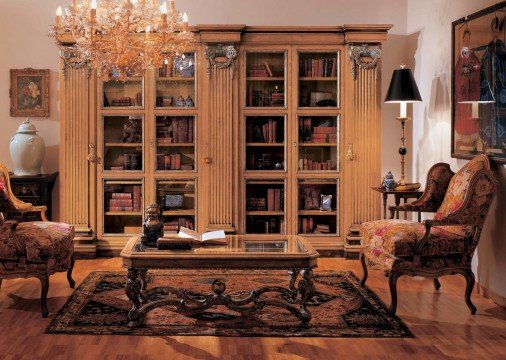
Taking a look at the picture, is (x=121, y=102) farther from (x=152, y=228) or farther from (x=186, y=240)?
(x=186, y=240)

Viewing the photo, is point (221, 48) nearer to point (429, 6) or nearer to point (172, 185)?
point (172, 185)

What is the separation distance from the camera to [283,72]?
7.49 metres

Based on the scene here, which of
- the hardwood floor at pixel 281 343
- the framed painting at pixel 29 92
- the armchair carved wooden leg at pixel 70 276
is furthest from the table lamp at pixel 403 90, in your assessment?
the framed painting at pixel 29 92

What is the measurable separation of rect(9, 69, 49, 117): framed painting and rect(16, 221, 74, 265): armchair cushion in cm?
238

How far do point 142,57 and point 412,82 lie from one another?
2997 millimetres

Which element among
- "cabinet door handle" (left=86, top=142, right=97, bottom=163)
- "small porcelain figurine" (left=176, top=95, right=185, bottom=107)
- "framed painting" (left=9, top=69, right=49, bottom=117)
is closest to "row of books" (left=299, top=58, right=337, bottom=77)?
"small porcelain figurine" (left=176, top=95, right=185, bottom=107)

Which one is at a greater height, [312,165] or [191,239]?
[312,165]

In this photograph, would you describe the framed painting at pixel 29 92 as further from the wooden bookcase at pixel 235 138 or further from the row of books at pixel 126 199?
the row of books at pixel 126 199

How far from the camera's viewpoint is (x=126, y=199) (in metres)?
7.47

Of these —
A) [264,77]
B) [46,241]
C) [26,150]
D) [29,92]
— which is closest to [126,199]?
[26,150]

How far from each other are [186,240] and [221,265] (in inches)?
11.9

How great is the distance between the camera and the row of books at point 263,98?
749 centimetres

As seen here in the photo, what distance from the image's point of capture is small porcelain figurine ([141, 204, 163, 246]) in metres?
4.98

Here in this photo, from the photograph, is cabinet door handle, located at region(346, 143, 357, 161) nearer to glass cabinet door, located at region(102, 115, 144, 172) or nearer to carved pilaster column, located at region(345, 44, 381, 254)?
carved pilaster column, located at region(345, 44, 381, 254)
